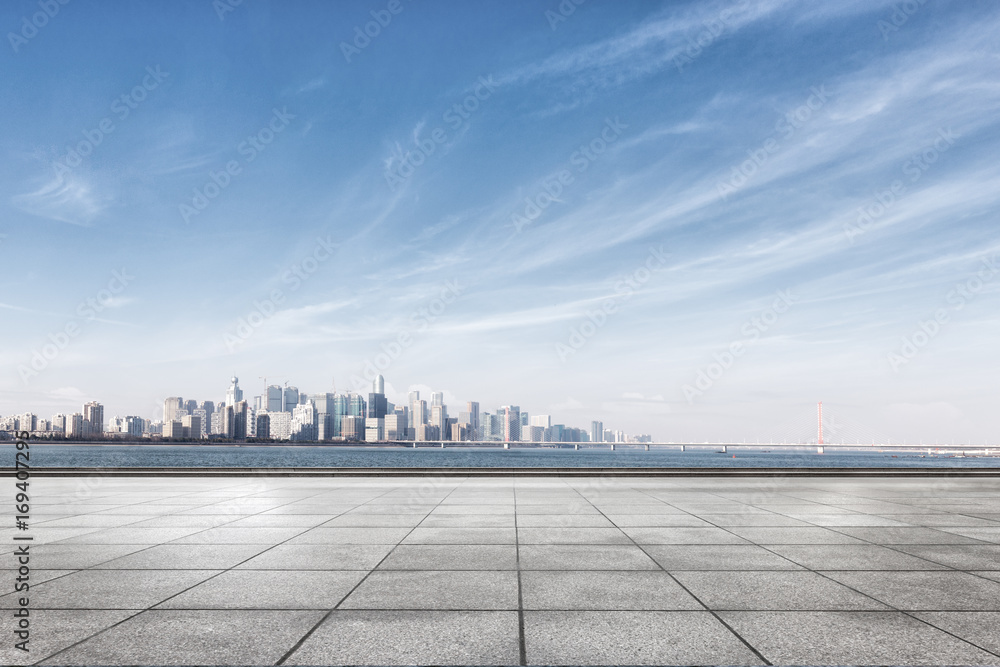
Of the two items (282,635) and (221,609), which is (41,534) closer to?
(221,609)

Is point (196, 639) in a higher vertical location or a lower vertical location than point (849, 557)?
higher

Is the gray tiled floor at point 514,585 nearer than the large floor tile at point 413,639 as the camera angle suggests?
No

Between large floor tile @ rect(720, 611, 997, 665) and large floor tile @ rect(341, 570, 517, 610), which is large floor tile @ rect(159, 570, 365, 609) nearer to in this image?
large floor tile @ rect(341, 570, 517, 610)

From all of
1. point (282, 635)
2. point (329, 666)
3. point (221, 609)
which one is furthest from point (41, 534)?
point (329, 666)

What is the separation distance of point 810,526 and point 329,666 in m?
9.68

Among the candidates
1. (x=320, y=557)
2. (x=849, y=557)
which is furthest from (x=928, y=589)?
(x=320, y=557)

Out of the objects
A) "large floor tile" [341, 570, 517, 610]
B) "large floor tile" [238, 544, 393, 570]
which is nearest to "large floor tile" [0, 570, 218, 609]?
"large floor tile" [238, 544, 393, 570]

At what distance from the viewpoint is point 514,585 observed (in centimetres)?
685

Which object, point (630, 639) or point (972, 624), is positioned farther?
point (972, 624)

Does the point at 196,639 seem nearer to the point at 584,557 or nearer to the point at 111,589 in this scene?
the point at 111,589

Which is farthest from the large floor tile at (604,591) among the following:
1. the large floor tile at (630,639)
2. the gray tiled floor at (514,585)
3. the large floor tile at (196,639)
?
the large floor tile at (196,639)

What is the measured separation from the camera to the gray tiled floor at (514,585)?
194 inches

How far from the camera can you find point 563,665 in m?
4.55

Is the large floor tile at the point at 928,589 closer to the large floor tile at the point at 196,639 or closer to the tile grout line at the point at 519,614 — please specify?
the tile grout line at the point at 519,614
